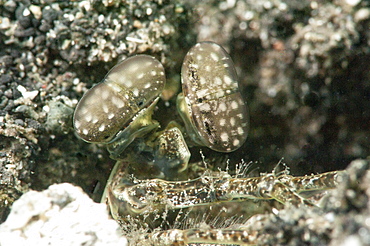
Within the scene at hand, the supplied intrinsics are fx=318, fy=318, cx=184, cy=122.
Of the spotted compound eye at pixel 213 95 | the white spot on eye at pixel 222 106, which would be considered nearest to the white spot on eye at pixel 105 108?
the spotted compound eye at pixel 213 95

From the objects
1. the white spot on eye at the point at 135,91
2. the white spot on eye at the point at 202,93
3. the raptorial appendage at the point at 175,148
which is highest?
the white spot on eye at the point at 202,93

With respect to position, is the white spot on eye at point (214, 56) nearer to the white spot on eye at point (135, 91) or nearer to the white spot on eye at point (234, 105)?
the white spot on eye at point (234, 105)

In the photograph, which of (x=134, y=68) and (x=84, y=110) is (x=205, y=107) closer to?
(x=134, y=68)

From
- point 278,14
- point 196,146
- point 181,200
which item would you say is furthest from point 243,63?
point 181,200

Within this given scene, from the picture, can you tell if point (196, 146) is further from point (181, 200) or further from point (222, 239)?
point (222, 239)

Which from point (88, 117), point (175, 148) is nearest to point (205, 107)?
point (175, 148)

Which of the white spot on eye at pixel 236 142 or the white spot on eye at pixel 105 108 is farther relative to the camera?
the white spot on eye at pixel 236 142

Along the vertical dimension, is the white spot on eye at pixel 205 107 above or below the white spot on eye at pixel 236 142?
above
